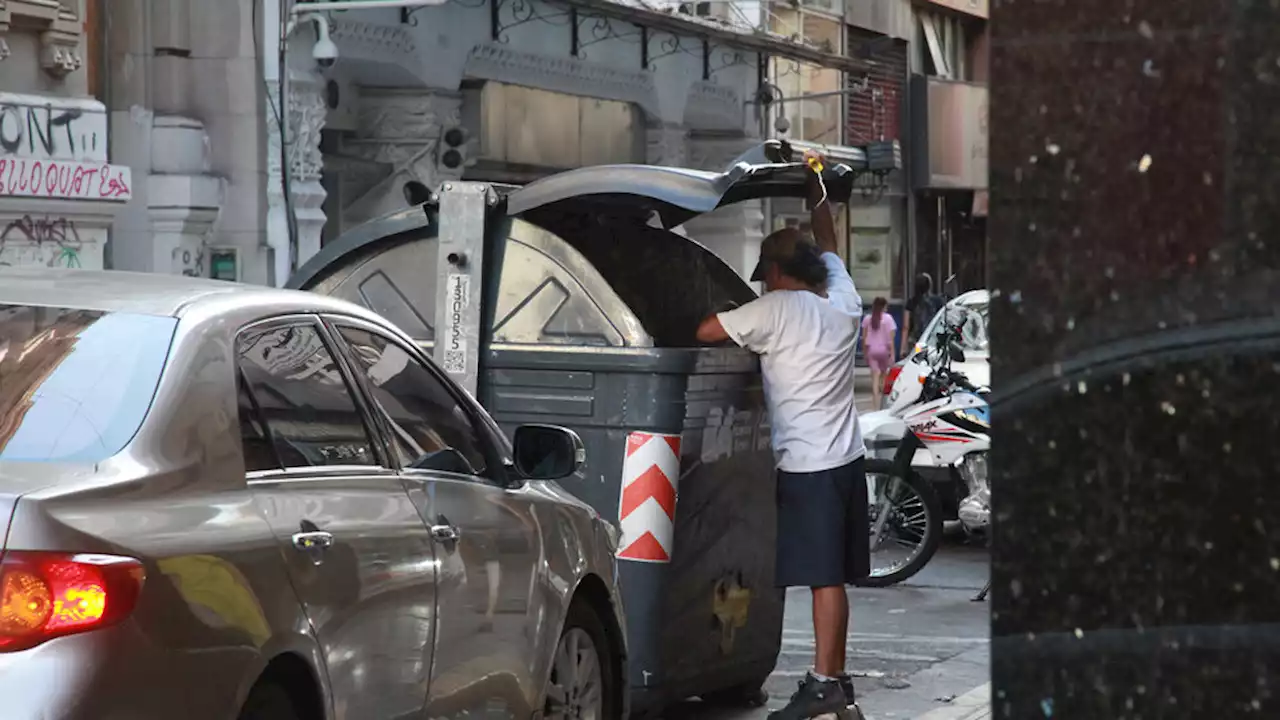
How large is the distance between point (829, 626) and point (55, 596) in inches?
171

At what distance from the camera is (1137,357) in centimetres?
225

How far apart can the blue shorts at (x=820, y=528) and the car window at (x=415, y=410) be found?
191 cm

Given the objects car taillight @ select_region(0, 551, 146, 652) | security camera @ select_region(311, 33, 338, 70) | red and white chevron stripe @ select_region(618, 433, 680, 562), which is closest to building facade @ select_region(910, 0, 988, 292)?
security camera @ select_region(311, 33, 338, 70)

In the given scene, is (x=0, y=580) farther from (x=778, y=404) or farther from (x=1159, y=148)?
(x=778, y=404)

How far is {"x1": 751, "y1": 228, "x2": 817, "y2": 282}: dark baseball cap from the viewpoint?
7.71 meters

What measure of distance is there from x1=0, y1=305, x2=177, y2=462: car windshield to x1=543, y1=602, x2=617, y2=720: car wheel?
199 cm

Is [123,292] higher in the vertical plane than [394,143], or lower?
lower

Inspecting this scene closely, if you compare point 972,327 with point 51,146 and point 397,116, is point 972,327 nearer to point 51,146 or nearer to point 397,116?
point 51,146

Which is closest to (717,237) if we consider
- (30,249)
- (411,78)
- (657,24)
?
(657,24)

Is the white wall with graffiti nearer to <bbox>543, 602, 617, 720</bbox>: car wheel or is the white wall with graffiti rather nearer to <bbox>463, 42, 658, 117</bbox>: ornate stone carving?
<bbox>463, 42, 658, 117</bbox>: ornate stone carving

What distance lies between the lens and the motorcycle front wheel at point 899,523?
12008mm

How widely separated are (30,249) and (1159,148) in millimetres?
13988

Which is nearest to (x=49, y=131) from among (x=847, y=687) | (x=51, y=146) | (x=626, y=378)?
(x=51, y=146)

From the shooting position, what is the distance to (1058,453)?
2266 millimetres
